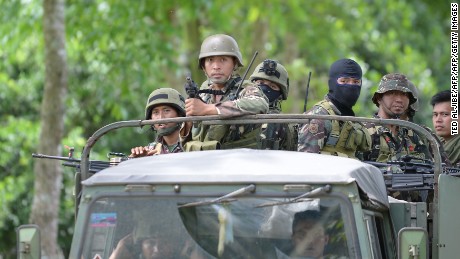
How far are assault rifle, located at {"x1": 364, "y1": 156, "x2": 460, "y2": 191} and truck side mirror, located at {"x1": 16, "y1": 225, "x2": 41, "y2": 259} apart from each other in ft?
7.51

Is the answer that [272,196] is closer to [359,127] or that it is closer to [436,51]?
[359,127]

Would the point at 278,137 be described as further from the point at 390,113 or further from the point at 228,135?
the point at 390,113

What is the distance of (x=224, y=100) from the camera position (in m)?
9.21

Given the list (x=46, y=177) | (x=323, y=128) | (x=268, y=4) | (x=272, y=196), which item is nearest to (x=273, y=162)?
(x=272, y=196)

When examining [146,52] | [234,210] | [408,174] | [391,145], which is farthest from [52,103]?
[234,210]

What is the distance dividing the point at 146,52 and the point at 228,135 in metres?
9.33

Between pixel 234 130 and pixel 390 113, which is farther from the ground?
pixel 390 113

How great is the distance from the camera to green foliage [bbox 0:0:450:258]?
1817 cm

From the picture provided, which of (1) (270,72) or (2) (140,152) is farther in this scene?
(1) (270,72)

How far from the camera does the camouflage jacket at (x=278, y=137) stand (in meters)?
9.18

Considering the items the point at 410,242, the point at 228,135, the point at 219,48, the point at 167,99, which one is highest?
the point at 219,48

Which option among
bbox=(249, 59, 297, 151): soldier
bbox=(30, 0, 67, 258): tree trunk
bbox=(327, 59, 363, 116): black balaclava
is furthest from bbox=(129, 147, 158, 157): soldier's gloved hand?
bbox=(30, 0, 67, 258): tree trunk

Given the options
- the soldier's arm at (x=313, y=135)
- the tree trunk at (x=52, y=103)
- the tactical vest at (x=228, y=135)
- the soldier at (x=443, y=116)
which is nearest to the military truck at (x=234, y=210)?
the tactical vest at (x=228, y=135)

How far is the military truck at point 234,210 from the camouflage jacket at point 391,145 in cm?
227
